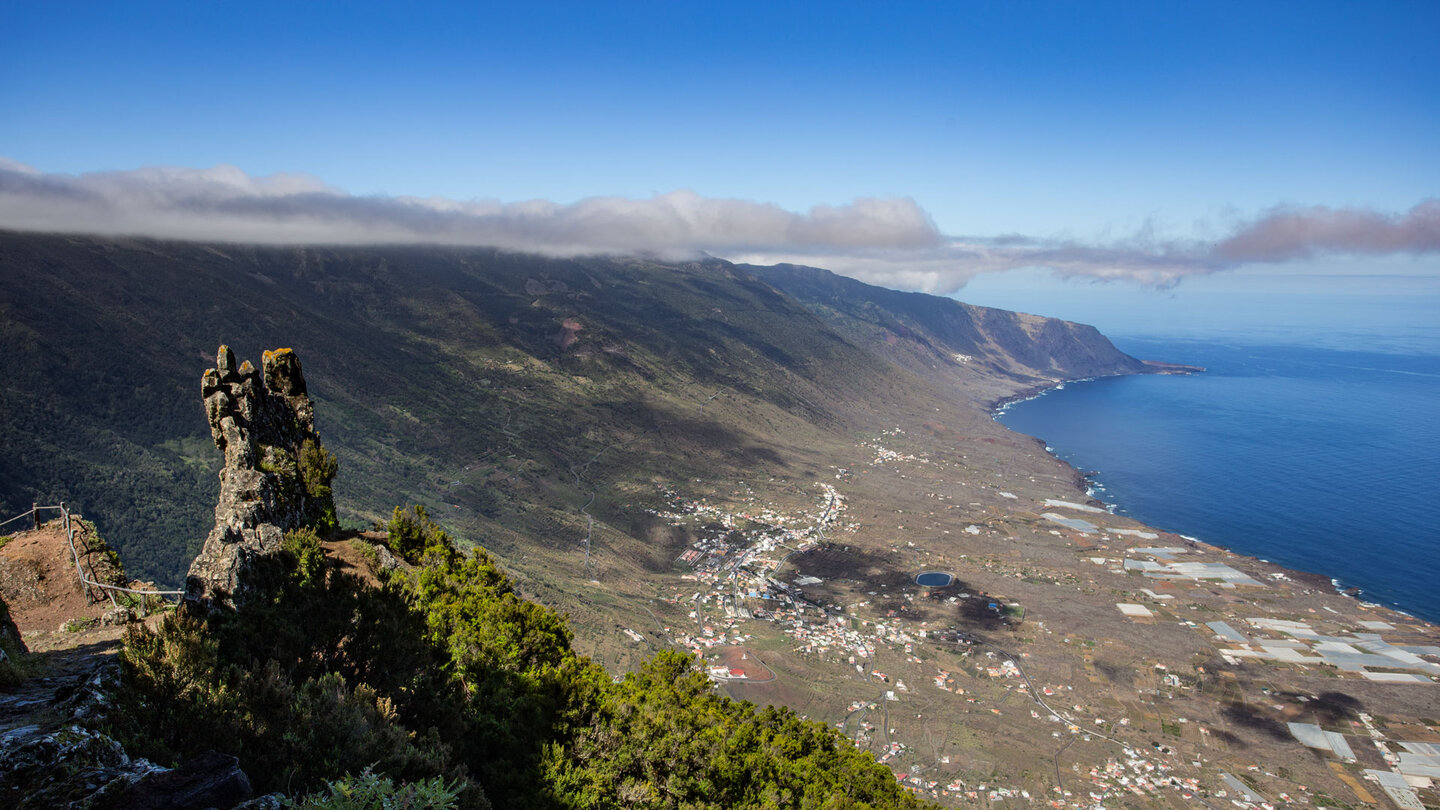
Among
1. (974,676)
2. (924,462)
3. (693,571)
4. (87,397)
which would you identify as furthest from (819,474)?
(87,397)

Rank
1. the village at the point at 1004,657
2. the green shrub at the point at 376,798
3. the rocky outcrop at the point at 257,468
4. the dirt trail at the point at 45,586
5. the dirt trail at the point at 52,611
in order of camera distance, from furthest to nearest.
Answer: the village at the point at 1004,657, the dirt trail at the point at 45,586, the rocky outcrop at the point at 257,468, the dirt trail at the point at 52,611, the green shrub at the point at 376,798

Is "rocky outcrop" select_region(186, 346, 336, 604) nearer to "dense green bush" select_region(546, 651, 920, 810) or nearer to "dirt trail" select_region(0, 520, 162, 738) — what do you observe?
"dirt trail" select_region(0, 520, 162, 738)

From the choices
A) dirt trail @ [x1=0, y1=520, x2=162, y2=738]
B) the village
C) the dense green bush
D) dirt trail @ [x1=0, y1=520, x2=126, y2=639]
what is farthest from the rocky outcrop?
the village

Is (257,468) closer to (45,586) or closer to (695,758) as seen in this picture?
(45,586)

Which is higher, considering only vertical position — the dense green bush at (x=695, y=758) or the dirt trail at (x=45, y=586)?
the dirt trail at (x=45, y=586)

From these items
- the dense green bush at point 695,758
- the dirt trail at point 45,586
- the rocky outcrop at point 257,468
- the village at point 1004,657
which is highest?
the rocky outcrop at point 257,468

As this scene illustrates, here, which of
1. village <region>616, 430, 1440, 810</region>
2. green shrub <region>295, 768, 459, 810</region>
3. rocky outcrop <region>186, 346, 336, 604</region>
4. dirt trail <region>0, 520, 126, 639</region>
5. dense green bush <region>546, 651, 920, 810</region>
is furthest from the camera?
village <region>616, 430, 1440, 810</region>

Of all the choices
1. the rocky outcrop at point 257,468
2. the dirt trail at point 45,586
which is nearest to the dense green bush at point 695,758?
the rocky outcrop at point 257,468

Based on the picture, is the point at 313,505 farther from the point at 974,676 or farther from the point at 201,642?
the point at 974,676

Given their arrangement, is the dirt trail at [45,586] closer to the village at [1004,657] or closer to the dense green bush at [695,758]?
the dense green bush at [695,758]
